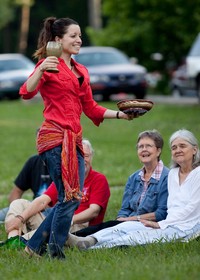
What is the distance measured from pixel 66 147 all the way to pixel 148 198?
1.79 metres

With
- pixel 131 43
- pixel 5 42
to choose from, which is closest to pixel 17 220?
pixel 131 43

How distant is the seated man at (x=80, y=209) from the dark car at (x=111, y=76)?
18.9 m

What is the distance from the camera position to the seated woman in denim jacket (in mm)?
8594

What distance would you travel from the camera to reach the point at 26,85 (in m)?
7.09

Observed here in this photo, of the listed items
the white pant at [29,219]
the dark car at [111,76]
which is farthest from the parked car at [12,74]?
the white pant at [29,219]

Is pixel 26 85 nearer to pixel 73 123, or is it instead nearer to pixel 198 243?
pixel 73 123

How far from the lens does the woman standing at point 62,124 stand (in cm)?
717

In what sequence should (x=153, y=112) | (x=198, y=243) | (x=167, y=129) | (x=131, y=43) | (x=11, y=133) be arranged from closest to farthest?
(x=198, y=243), (x=167, y=129), (x=11, y=133), (x=153, y=112), (x=131, y=43)

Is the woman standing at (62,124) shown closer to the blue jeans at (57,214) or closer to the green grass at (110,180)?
the blue jeans at (57,214)

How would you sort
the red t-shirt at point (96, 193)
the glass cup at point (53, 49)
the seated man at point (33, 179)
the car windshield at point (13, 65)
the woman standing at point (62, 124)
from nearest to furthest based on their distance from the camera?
the glass cup at point (53, 49) < the woman standing at point (62, 124) < the red t-shirt at point (96, 193) < the seated man at point (33, 179) < the car windshield at point (13, 65)

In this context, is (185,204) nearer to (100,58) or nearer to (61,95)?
(61,95)

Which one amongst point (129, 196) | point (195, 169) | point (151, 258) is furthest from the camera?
point (129, 196)

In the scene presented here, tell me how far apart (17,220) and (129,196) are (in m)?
1.04

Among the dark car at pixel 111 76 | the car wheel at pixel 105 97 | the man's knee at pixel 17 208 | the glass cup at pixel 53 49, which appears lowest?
the man's knee at pixel 17 208
